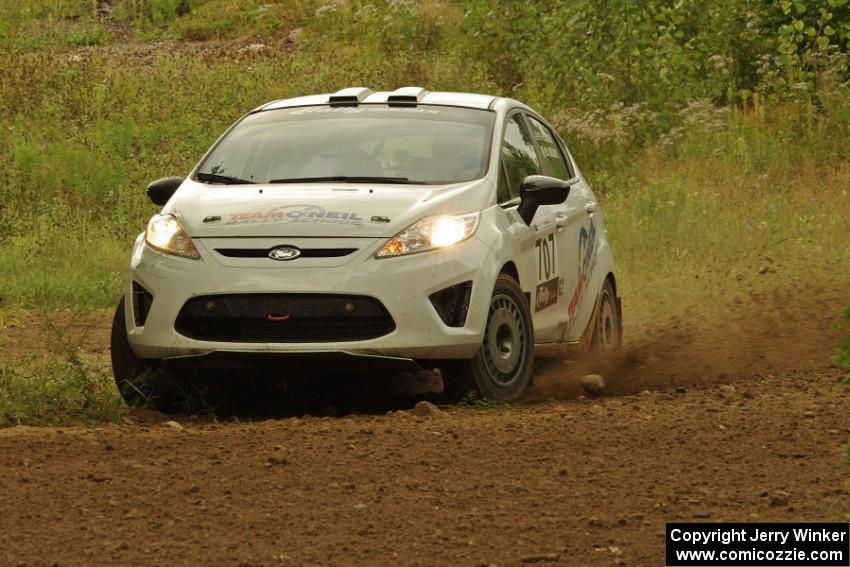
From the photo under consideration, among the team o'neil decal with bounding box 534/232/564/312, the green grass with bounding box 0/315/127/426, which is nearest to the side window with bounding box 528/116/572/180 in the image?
the team o'neil decal with bounding box 534/232/564/312

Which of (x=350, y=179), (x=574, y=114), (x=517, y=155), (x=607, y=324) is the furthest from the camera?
(x=574, y=114)

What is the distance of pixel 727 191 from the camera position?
16.2m

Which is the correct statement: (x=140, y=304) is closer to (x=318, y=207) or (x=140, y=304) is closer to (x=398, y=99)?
(x=318, y=207)

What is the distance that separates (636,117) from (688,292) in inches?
199

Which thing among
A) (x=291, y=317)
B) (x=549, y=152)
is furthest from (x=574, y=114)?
(x=291, y=317)

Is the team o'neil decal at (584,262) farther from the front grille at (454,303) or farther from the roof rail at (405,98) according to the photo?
the front grille at (454,303)

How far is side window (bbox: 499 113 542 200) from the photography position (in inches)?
361

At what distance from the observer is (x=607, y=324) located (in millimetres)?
10703

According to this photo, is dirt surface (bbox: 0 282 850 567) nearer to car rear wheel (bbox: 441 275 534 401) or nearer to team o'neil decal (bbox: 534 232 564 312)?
car rear wheel (bbox: 441 275 534 401)

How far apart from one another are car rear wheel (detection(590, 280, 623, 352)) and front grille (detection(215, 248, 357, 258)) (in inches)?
112

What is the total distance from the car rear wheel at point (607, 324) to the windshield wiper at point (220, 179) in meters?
2.59

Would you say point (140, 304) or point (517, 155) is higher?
point (517, 155)

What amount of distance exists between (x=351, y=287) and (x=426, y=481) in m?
1.89

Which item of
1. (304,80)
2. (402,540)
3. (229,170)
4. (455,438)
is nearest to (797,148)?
(304,80)
